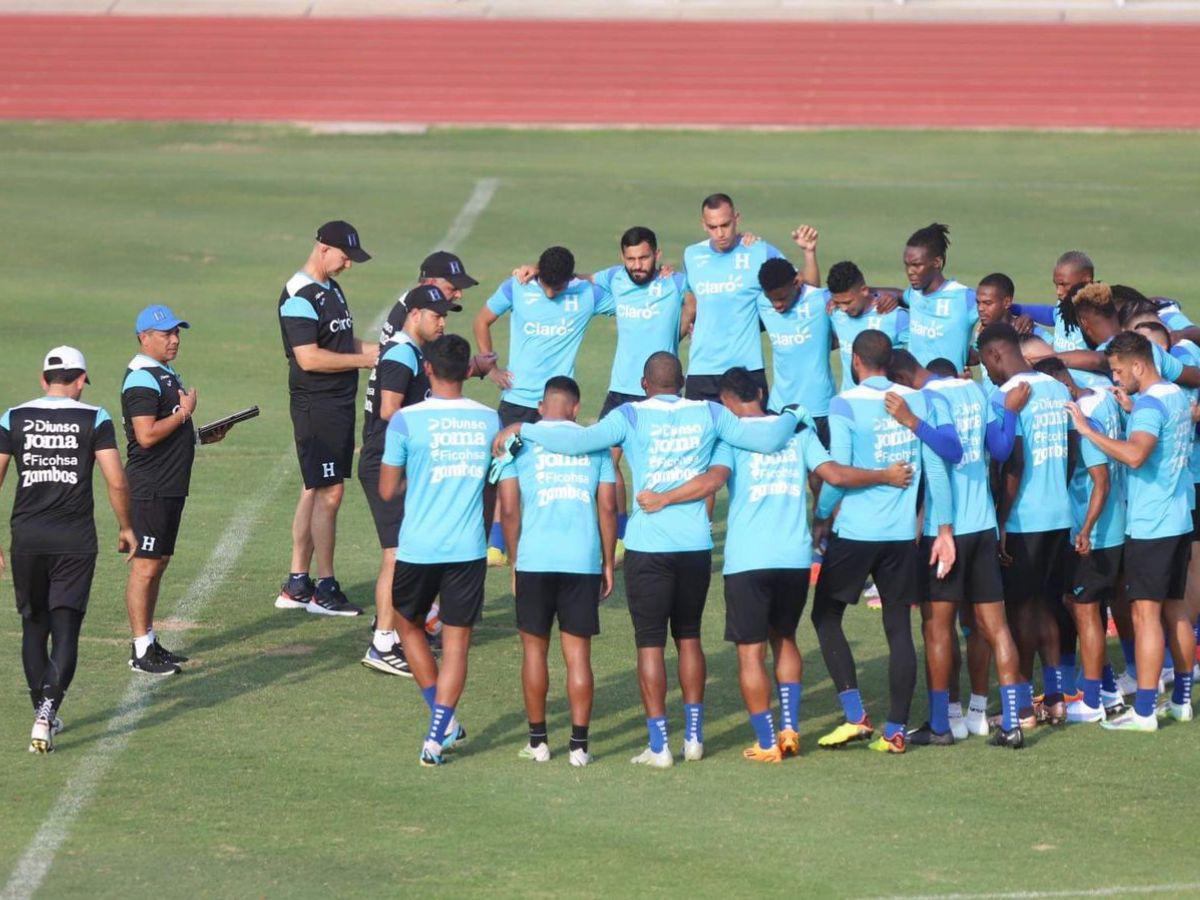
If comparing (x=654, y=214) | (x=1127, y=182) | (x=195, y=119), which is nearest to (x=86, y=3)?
(x=195, y=119)

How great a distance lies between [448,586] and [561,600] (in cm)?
63

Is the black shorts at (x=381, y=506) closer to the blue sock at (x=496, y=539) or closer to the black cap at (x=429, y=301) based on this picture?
the black cap at (x=429, y=301)

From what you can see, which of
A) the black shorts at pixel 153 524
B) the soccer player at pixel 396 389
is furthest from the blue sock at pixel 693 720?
the black shorts at pixel 153 524

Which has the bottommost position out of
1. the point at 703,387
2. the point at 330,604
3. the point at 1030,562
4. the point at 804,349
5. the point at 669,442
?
the point at 330,604

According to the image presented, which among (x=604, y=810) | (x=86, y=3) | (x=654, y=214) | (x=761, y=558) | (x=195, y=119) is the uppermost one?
(x=86, y=3)

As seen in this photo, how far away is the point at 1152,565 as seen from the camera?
10.6 m

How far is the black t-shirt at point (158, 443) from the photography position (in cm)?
1133

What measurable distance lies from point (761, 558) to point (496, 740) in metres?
1.88

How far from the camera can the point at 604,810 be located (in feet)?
30.1

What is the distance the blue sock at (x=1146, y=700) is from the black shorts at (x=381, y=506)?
4.50m

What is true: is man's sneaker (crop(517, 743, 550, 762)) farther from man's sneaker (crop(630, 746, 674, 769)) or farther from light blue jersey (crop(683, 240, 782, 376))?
light blue jersey (crop(683, 240, 782, 376))

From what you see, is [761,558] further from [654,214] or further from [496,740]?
[654,214]

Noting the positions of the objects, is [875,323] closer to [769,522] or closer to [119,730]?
[769,522]

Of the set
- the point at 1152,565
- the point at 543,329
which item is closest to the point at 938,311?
the point at 543,329
